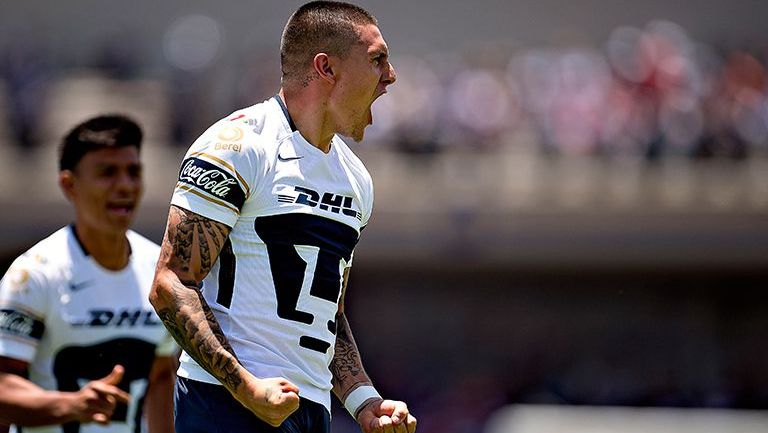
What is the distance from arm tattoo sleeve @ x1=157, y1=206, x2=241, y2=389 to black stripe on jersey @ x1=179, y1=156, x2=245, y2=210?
86mm

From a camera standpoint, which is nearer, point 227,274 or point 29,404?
point 227,274

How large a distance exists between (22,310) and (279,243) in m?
1.73

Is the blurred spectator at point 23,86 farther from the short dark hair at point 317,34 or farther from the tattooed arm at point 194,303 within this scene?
the tattooed arm at point 194,303

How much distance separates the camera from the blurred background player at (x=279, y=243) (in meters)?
4.24

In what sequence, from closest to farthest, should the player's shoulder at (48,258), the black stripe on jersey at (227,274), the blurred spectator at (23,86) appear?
the black stripe on jersey at (227,274), the player's shoulder at (48,258), the blurred spectator at (23,86)

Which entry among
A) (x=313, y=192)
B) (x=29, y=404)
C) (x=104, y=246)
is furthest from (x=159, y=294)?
(x=104, y=246)

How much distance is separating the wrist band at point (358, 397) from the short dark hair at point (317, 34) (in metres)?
Result: 1.09

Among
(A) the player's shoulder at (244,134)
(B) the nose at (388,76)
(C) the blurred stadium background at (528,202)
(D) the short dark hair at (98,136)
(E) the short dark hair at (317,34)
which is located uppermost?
(E) the short dark hair at (317,34)

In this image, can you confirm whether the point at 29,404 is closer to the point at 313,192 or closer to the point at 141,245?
the point at 141,245

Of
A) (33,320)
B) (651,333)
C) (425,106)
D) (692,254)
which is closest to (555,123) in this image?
(425,106)

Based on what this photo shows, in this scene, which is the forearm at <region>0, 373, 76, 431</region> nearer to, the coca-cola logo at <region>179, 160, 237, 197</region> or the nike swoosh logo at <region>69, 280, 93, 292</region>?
the nike swoosh logo at <region>69, 280, 93, 292</region>

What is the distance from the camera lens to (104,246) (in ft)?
20.2

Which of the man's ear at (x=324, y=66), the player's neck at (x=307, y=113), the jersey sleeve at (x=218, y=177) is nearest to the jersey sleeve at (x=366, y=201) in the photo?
the player's neck at (x=307, y=113)

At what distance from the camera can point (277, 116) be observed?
4559mm
